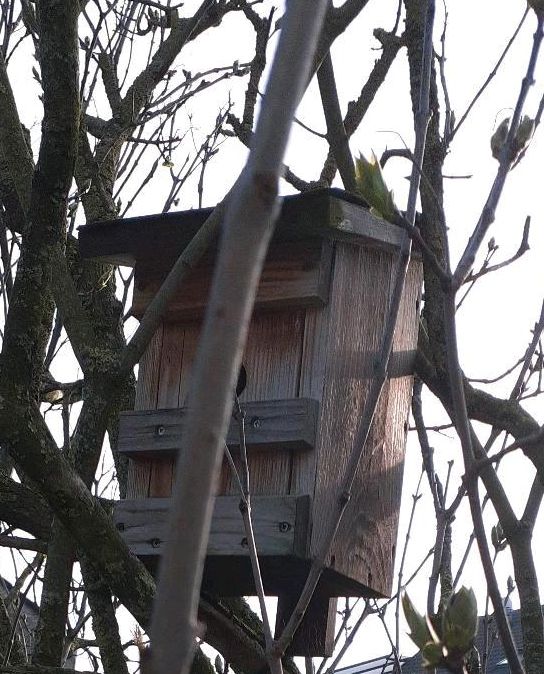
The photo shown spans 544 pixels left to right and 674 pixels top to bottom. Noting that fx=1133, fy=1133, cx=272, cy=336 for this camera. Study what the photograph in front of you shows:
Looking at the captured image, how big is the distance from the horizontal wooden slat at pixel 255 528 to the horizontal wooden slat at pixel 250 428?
0.14 m

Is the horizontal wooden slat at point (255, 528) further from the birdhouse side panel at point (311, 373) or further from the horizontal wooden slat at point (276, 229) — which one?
the horizontal wooden slat at point (276, 229)

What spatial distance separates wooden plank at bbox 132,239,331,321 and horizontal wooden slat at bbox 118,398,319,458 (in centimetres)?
27

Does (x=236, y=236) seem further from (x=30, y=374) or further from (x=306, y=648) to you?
(x=306, y=648)

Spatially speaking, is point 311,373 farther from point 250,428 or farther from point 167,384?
point 167,384

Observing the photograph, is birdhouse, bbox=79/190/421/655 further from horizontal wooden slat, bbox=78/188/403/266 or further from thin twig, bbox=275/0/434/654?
thin twig, bbox=275/0/434/654

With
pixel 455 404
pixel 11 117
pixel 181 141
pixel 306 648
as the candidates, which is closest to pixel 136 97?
pixel 11 117

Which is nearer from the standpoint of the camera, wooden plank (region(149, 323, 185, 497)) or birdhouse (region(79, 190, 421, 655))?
birdhouse (region(79, 190, 421, 655))

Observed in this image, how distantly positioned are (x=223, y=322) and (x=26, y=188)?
2613 mm

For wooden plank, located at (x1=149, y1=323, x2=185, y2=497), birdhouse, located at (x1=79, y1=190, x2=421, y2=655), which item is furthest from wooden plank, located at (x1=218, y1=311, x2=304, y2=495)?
wooden plank, located at (x1=149, y1=323, x2=185, y2=497)

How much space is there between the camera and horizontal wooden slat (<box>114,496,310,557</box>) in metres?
2.62

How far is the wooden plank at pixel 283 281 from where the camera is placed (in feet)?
9.32

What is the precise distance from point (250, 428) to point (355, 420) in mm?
283

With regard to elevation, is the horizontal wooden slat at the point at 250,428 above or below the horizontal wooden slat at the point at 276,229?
below

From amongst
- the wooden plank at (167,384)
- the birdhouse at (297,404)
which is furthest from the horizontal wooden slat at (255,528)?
the wooden plank at (167,384)
